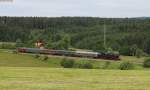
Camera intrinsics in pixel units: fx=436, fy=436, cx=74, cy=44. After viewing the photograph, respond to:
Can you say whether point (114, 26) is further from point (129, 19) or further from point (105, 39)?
point (105, 39)

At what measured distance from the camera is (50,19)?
436 ft

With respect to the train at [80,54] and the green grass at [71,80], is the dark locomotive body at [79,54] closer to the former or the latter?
the train at [80,54]

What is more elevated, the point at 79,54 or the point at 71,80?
the point at 71,80

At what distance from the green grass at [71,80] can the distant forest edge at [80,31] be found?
72.9m

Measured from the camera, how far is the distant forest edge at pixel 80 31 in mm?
100125

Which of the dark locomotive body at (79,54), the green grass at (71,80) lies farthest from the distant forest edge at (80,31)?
the green grass at (71,80)

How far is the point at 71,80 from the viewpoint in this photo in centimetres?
1069

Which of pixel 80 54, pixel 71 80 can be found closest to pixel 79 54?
pixel 80 54

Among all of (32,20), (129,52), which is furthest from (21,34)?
(129,52)

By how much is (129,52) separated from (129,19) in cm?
5743

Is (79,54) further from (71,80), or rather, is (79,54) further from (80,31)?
(80,31)

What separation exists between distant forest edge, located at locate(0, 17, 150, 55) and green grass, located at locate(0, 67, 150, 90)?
2871 inches

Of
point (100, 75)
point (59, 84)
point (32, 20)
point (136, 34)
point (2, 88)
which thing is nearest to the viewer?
point (2, 88)

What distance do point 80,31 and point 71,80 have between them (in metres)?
119
